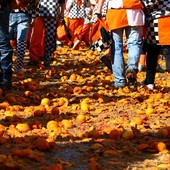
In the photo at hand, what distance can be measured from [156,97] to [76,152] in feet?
8.44

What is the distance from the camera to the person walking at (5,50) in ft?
19.8

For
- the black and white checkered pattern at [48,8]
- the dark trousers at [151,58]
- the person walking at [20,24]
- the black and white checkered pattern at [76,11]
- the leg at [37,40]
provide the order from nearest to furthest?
the dark trousers at [151,58]
the person walking at [20,24]
the black and white checkered pattern at [48,8]
the leg at [37,40]
the black and white checkered pattern at [76,11]

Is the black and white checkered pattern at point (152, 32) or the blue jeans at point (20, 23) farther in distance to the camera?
the blue jeans at point (20, 23)

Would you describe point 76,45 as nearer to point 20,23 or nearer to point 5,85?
point 20,23

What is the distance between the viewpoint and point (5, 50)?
20.4 ft

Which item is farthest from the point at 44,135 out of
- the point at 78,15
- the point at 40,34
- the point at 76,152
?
the point at 78,15

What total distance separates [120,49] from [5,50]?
1.60m

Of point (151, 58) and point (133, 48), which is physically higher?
point (133, 48)

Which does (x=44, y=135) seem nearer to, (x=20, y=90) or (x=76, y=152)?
(x=76, y=152)

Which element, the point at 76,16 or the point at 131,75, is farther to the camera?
the point at 76,16

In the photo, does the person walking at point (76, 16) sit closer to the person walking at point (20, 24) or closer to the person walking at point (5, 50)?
the person walking at point (20, 24)

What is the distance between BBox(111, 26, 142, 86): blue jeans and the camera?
6.56 meters

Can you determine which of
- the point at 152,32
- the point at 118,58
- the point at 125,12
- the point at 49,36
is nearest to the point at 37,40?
the point at 49,36

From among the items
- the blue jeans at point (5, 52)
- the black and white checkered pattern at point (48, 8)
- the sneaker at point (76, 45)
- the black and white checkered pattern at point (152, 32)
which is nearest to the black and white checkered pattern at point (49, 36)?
the black and white checkered pattern at point (48, 8)
